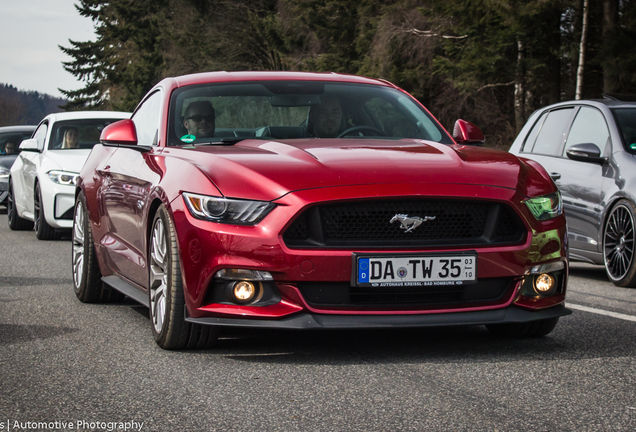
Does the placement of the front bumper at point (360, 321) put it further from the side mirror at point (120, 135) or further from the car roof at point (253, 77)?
the car roof at point (253, 77)

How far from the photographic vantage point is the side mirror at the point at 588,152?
8.77m

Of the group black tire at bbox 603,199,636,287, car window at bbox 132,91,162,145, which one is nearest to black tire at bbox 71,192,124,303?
car window at bbox 132,91,162,145

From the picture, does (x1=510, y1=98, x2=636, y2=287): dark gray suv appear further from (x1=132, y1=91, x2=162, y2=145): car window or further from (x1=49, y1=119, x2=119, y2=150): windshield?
(x1=49, y1=119, x2=119, y2=150): windshield

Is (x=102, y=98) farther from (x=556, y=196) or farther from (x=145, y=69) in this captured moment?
(x=556, y=196)

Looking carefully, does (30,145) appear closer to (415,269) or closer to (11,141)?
(11,141)

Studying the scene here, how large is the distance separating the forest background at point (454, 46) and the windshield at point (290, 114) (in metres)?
12.2

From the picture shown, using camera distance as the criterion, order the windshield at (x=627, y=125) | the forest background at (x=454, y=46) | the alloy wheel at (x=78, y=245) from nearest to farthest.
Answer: the alloy wheel at (x=78, y=245)
the windshield at (x=627, y=125)
the forest background at (x=454, y=46)

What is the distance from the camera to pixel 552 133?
987cm

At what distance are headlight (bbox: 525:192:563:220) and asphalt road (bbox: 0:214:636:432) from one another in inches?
28.1

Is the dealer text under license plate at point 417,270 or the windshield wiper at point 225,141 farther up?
the windshield wiper at point 225,141

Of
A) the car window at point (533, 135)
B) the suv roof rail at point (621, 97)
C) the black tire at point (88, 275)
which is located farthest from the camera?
the car window at point (533, 135)

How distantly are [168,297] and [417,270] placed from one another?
128 cm

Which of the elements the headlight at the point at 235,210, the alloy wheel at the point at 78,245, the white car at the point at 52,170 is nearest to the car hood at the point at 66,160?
the white car at the point at 52,170

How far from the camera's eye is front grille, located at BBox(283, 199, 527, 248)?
4691mm
